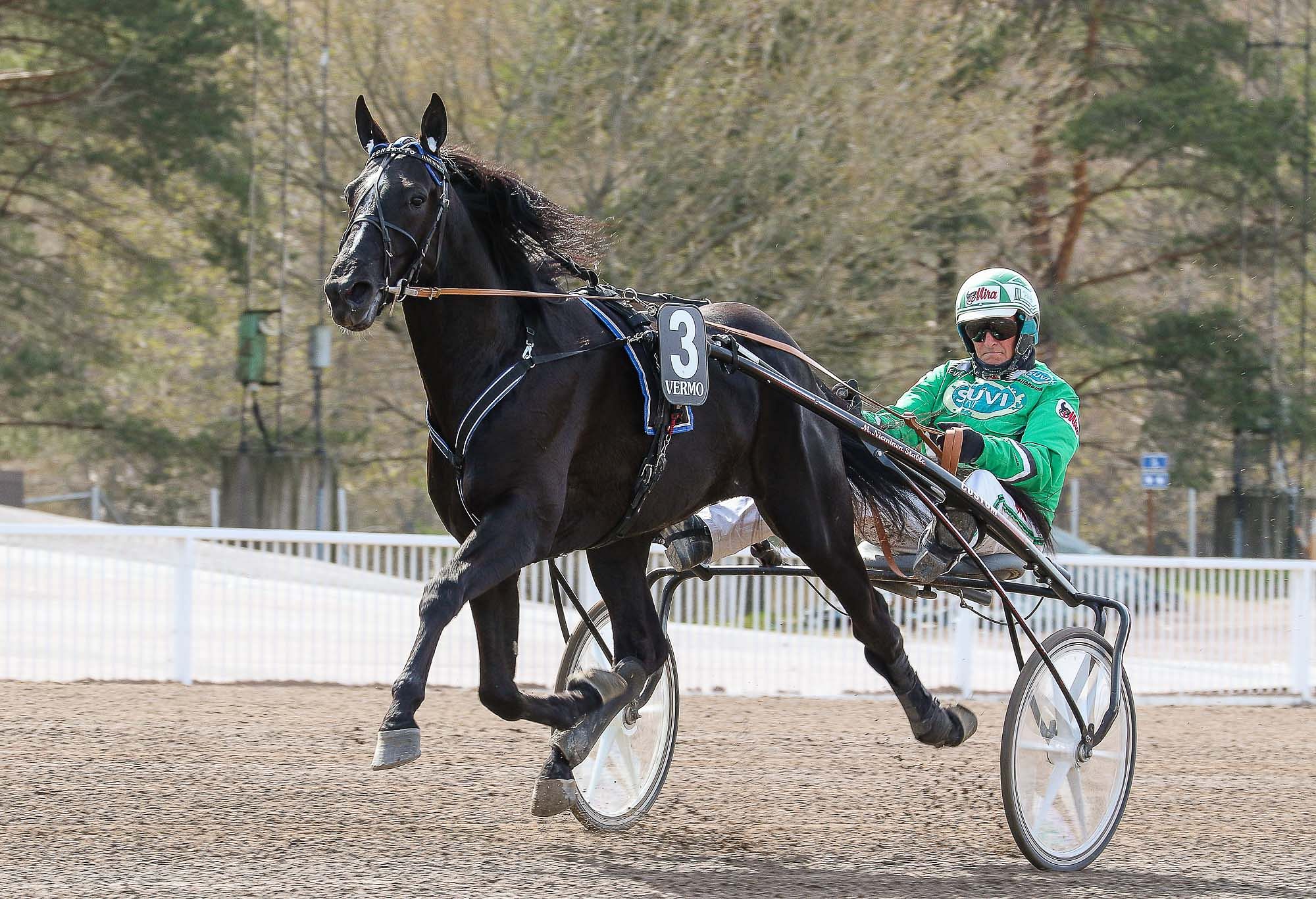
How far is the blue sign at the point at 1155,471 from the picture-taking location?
17.9 m

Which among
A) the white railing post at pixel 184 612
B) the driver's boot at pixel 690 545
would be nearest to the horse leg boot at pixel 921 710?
the driver's boot at pixel 690 545

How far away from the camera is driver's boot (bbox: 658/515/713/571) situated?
16.4ft

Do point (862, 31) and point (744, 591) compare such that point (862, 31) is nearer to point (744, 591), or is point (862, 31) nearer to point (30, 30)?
point (744, 591)

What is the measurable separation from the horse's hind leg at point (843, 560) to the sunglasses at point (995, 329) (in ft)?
2.00

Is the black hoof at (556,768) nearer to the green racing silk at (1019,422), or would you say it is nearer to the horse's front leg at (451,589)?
the horse's front leg at (451,589)

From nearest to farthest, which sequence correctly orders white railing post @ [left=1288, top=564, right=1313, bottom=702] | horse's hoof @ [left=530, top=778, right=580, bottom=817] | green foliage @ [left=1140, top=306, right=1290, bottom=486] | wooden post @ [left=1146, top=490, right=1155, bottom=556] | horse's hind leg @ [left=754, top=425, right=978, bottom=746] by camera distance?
1. horse's hoof @ [left=530, top=778, right=580, bottom=817]
2. horse's hind leg @ [left=754, top=425, right=978, bottom=746]
3. white railing post @ [left=1288, top=564, right=1313, bottom=702]
4. green foliage @ [left=1140, top=306, right=1290, bottom=486]
5. wooden post @ [left=1146, top=490, right=1155, bottom=556]

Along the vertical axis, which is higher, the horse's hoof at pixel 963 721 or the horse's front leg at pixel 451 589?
the horse's front leg at pixel 451 589

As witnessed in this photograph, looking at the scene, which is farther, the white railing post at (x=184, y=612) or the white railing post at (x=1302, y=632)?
the white railing post at (x=1302, y=632)

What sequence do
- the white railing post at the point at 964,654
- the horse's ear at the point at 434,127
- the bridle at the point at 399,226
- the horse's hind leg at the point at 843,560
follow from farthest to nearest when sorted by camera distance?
the white railing post at the point at 964,654 → the horse's hind leg at the point at 843,560 → the horse's ear at the point at 434,127 → the bridle at the point at 399,226

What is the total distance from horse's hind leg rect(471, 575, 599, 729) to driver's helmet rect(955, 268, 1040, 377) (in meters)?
1.67

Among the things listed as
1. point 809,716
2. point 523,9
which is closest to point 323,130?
point 523,9

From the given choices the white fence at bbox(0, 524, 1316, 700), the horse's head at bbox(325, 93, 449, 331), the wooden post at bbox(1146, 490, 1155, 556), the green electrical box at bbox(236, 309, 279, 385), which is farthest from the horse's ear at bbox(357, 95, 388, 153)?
the wooden post at bbox(1146, 490, 1155, 556)

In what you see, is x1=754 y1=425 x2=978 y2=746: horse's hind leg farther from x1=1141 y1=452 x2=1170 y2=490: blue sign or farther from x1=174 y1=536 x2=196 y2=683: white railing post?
x1=1141 y1=452 x2=1170 y2=490: blue sign

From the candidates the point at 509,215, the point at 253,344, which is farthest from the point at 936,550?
the point at 253,344
